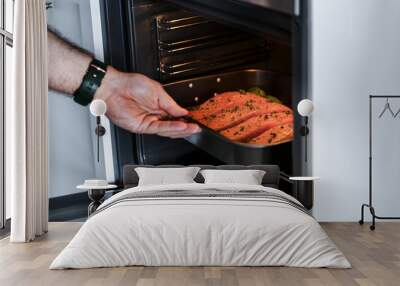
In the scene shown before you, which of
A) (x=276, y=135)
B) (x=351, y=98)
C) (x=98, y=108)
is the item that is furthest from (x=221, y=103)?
(x=351, y=98)

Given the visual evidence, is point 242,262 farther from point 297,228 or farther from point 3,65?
point 3,65

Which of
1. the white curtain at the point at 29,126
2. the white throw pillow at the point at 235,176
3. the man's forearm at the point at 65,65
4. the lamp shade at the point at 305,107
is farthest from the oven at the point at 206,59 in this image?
the white curtain at the point at 29,126

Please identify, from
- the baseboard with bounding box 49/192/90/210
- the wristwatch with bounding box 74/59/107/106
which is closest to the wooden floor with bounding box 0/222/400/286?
the baseboard with bounding box 49/192/90/210

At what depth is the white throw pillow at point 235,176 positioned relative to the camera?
667 cm

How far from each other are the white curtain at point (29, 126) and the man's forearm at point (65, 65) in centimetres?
100

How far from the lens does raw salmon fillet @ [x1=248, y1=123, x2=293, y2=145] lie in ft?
24.2

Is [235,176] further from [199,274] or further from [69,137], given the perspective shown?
[199,274]

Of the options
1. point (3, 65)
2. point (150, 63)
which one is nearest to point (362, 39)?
point (150, 63)

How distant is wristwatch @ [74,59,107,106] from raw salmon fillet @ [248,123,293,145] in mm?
2187

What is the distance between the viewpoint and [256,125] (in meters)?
7.40

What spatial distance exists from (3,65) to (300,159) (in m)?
3.92

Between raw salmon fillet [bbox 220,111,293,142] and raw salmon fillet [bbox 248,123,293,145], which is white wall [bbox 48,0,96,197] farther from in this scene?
raw salmon fillet [bbox 248,123,293,145]

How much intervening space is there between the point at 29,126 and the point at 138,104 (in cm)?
185

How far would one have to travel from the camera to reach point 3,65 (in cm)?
655
